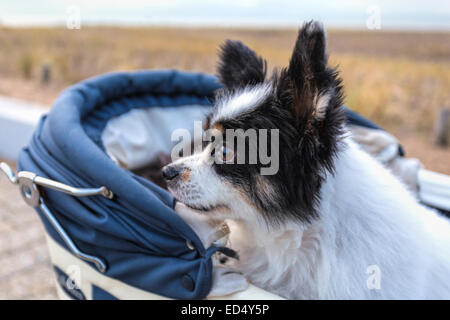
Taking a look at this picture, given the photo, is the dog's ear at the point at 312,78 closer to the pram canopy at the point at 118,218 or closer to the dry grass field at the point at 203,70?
the pram canopy at the point at 118,218

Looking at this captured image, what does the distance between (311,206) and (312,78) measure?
0.54m

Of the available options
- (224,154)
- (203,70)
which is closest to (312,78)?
(224,154)

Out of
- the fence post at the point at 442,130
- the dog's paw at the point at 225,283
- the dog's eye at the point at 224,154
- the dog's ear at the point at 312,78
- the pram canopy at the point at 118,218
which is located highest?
the dog's ear at the point at 312,78

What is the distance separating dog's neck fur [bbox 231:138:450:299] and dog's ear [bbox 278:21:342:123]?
0.34 meters

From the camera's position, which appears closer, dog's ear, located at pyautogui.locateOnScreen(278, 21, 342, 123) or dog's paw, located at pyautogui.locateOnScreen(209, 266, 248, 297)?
dog's ear, located at pyautogui.locateOnScreen(278, 21, 342, 123)

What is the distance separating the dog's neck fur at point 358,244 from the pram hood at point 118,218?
392 millimetres

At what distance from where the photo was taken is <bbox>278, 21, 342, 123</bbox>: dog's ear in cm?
141

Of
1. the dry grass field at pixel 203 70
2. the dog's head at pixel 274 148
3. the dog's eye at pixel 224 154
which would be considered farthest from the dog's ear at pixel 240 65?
the dry grass field at pixel 203 70

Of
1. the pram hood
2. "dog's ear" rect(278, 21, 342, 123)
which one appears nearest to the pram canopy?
the pram hood

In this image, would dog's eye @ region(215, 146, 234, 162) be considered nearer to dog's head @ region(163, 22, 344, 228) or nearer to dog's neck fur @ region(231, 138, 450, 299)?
dog's head @ region(163, 22, 344, 228)

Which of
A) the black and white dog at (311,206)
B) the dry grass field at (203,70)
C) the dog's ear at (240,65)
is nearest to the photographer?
the black and white dog at (311,206)

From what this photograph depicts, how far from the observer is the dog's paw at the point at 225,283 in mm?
1705
